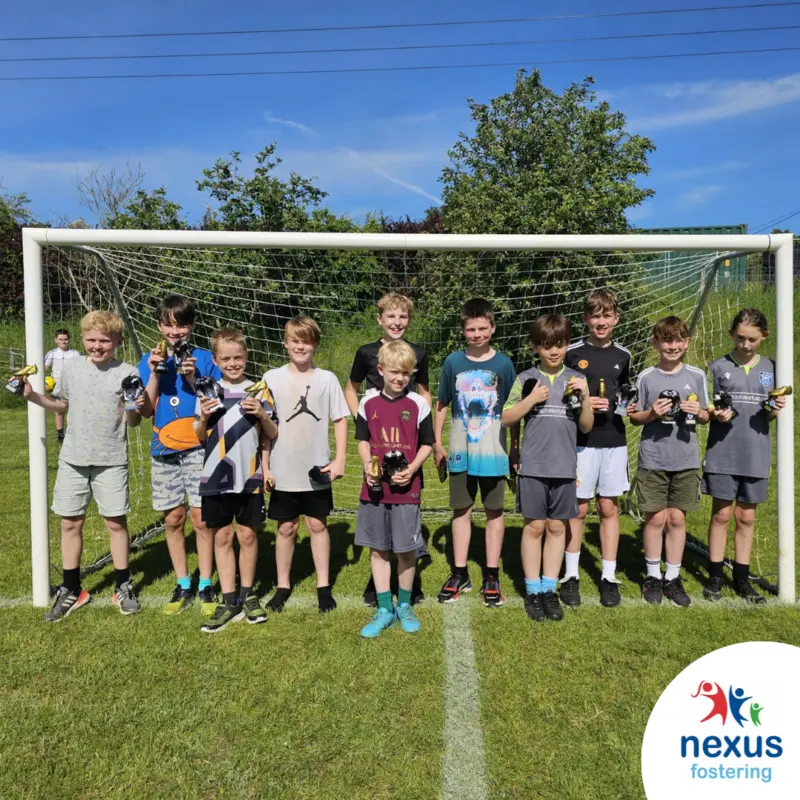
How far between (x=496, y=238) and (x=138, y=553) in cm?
347

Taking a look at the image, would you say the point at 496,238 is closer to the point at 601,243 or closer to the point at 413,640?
the point at 601,243

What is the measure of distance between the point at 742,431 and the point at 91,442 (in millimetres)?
3783

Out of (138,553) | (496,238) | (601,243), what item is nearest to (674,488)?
(601,243)

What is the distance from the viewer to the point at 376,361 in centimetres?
381

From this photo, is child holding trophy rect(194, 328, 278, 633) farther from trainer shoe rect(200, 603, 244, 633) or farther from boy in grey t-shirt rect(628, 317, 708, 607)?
boy in grey t-shirt rect(628, 317, 708, 607)

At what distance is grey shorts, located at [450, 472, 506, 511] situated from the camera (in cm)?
364

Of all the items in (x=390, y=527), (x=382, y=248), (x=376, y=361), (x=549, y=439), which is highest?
(x=382, y=248)

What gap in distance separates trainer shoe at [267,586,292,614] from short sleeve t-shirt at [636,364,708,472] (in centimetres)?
229

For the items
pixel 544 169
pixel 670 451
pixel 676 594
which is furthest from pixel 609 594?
pixel 544 169

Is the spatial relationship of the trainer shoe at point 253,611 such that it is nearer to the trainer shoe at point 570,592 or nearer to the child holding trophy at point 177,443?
the child holding trophy at point 177,443

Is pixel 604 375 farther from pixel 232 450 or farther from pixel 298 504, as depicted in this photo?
pixel 232 450

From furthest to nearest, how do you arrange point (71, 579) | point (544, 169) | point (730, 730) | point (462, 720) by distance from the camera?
point (544, 169) < point (71, 579) < point (462, 720) < point (730, 730)

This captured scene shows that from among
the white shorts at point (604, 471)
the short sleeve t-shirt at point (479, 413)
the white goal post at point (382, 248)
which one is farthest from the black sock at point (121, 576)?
the white shorts at point (604, 471)

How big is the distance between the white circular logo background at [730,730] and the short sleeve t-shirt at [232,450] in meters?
2.25
